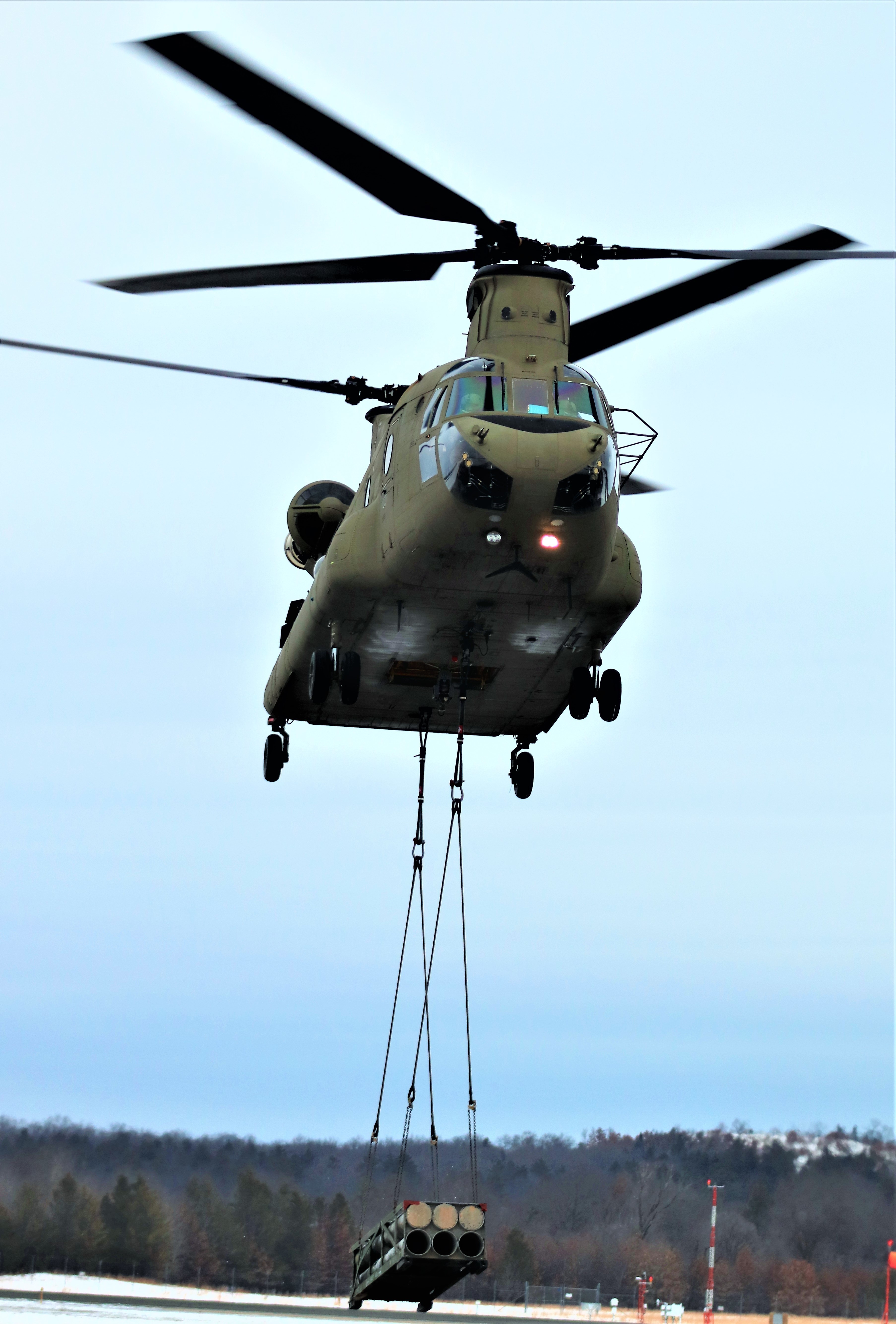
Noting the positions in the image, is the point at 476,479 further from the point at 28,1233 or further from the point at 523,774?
the point at 28,1233

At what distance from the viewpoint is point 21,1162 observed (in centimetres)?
4759

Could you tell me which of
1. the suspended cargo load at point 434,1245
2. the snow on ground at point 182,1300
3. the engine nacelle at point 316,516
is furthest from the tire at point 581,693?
the snow on ground at point 182,1300

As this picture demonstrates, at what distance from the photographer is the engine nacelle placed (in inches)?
824

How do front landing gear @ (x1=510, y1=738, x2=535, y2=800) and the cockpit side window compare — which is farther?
front landing gear @ (x1=510, y1=738, x2=535, y2=800)

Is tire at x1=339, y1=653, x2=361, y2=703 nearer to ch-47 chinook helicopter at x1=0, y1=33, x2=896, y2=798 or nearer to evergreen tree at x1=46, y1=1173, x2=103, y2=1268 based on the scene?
ch-47 chinook helicopter at x1=0, y1=33, x2=896, y2=798

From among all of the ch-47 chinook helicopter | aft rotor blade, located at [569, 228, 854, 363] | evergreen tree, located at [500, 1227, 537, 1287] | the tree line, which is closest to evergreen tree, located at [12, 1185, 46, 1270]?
the tree line

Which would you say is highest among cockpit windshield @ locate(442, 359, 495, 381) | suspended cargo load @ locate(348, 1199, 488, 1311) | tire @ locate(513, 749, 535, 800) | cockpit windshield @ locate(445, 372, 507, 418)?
cockpit windshield @ locate(442, 359, 495, 381)

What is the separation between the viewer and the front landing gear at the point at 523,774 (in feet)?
71.7

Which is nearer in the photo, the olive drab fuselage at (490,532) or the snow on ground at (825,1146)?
the olive drab fuselage at (490,532)

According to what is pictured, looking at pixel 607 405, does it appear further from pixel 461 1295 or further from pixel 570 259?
pixel 461 1295

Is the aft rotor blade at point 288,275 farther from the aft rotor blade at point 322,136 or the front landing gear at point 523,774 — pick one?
the front landing gear at point 523,774

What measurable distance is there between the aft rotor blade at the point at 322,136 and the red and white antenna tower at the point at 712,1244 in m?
34.6

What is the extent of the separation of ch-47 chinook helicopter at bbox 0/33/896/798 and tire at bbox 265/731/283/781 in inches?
64.0

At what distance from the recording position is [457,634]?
18.5 metres
